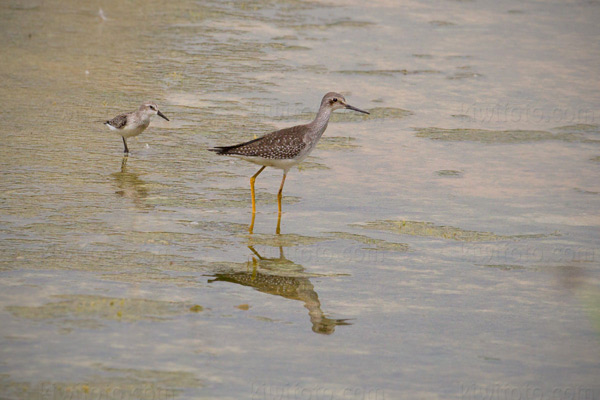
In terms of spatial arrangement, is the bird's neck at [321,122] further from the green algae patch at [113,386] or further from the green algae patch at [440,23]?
the green algae patch at [440,23]

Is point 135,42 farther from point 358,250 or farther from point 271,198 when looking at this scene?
point 358,250

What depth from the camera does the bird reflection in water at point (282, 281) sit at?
7.96 m

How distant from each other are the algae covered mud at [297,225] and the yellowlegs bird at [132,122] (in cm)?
39

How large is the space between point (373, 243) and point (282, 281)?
4.91 feet

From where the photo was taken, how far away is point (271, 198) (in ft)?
37.5

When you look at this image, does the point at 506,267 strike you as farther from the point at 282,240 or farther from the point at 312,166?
the point at 312,166

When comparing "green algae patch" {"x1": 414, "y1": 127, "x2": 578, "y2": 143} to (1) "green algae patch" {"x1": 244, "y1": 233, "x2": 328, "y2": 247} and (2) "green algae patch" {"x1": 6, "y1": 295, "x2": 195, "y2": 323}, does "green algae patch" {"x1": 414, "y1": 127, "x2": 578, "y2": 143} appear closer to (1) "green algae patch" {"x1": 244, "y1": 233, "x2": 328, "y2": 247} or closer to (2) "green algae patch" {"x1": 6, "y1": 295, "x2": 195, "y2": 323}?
(1) "green algae patch" {"x1": 244, "y1": 233, "x2": 328, "y2": 247}

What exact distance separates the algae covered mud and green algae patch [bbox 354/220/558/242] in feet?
0.14

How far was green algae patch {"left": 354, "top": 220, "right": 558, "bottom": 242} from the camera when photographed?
33.1 feet

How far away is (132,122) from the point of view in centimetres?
1284

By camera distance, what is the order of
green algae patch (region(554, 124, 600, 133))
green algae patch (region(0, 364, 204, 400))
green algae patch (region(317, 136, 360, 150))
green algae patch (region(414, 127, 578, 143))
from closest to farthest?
1. green algae patch (region(0, 364, 204, 400))
2. green algae patch (region(317, 136, 360, 150))
3. green algae patch (region(414, 127, 578, 143))
4. green algae patch (region(554, 124, 600, 133))

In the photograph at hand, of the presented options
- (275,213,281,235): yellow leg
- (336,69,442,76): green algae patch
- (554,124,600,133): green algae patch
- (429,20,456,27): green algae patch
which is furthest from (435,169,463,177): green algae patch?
(429,20,456,27): green algae patch

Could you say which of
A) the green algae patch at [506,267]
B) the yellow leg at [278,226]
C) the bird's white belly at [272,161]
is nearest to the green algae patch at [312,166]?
the bird's white belly at [272,161]

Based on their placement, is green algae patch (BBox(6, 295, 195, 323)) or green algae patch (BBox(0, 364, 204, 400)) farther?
green algae patch (BBox(6, 295, 195, 323))
